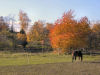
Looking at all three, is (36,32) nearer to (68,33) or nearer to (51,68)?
(68,33)

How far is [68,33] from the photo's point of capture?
33.2m

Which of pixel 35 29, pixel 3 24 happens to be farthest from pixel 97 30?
pixel 3 24

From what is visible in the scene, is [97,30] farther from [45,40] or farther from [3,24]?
[3,24]

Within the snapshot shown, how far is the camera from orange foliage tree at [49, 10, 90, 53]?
3299cm

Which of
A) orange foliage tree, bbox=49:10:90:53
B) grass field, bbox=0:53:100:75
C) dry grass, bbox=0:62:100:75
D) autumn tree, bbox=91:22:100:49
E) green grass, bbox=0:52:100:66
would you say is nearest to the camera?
dry grass, bbox=0:62:100:75

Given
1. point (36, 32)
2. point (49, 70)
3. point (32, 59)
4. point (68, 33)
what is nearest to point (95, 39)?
point (36, 32)

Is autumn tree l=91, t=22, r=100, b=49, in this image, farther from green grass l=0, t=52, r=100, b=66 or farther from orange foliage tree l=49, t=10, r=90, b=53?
green grass l=0, t=52, r=100, b=66

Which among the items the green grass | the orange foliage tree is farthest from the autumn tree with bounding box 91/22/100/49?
the green grass

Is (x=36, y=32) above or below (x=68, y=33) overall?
above

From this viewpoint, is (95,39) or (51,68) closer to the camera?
(51,68)

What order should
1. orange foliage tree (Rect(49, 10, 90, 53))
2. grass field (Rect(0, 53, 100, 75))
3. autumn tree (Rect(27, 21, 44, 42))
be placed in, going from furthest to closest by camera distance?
autumn tree (Rect(27, 21, 44, 42)), orange foliage tree (Rect(49, 10, 90, 53)), grass field (Rect(0, 53, 100, 75))

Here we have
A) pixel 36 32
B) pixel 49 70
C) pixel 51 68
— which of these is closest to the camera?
pixel 49 70

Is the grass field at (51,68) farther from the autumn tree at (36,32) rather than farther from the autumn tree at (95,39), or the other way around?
the autumn tree at (36,32)

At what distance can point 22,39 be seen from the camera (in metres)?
57.6
